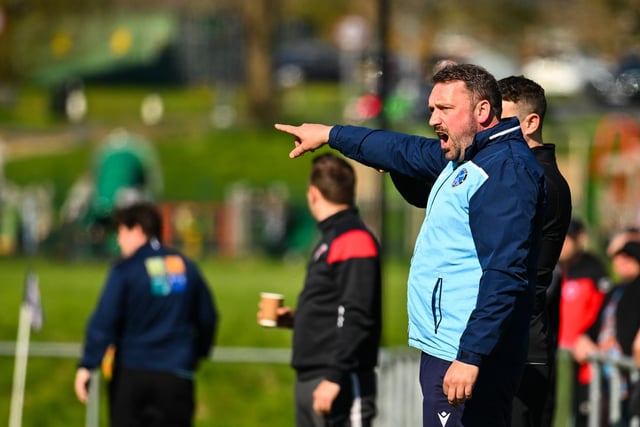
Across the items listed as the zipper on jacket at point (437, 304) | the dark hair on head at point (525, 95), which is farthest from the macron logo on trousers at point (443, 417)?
the dark hair on head at point (525, 95)

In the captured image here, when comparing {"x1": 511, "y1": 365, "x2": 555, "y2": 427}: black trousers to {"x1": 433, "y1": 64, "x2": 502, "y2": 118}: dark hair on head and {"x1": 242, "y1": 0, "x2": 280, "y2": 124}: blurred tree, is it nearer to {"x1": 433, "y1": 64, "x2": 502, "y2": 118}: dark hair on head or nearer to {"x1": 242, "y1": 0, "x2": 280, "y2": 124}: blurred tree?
{"x1": 433, "y1": 64, "x2": 502, "y2": 118}: dark hair on head

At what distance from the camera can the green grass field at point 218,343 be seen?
16.0 m

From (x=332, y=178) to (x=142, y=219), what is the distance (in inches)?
77.6

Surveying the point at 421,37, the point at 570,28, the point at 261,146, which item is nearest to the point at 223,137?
the point at 261,146

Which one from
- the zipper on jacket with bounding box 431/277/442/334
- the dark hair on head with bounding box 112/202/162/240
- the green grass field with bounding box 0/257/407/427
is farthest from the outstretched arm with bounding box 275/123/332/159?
the green grass field with bounding box 0/257/407/427

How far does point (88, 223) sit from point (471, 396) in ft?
73.4

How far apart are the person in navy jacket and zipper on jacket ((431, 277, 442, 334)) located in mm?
4158

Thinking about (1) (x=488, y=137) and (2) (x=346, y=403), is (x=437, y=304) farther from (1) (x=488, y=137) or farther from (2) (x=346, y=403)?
(2) (x=346, y=403)

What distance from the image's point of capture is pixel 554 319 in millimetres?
6832

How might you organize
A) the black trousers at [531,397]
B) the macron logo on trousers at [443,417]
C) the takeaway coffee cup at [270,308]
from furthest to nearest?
the takeaway coffee cup at [270,308] → the black trousers at [531,397] → the macron logo on trousers at [443,417]

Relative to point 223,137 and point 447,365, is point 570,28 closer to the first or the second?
point 223,137

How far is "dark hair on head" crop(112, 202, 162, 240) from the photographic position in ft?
30.2

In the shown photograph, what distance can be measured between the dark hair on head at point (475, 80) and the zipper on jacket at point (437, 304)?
0.66 meters

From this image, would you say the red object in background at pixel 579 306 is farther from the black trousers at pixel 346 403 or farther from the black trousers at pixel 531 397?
the black trousers at pixel 531 397
